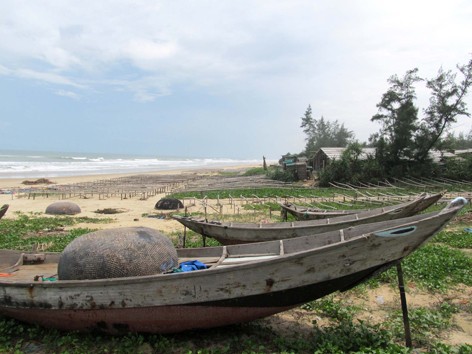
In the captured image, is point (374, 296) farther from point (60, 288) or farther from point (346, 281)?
point (60, 288)

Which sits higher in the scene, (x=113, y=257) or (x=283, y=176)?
(x=113, y=257)

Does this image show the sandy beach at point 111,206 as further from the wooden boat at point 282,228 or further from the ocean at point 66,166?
the ocean at point 66,166

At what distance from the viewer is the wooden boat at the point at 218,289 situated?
4.24 m

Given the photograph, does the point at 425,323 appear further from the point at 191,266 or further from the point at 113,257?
the point at 113,257

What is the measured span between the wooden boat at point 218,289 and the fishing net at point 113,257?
31 cm

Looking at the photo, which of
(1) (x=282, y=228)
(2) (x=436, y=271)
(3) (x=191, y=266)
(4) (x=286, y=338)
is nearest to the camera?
(4) (x=286, y=338)

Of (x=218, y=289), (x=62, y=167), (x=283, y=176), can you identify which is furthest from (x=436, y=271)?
(x=62, y=167)

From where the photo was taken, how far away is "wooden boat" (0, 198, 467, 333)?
4.24 metres

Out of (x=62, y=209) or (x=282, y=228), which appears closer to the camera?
(x=282, y=228)

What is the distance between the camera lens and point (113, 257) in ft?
16.1

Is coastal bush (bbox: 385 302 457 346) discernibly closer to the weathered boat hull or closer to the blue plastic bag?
the weathered boat hull

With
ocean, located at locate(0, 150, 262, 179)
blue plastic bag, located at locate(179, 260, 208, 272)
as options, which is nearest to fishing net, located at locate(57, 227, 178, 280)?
blue plastic bag, located at locate(179, 260, 208, 272)

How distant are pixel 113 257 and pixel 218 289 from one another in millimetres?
1602

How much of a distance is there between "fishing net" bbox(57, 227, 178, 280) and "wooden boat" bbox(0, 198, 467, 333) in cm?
31
